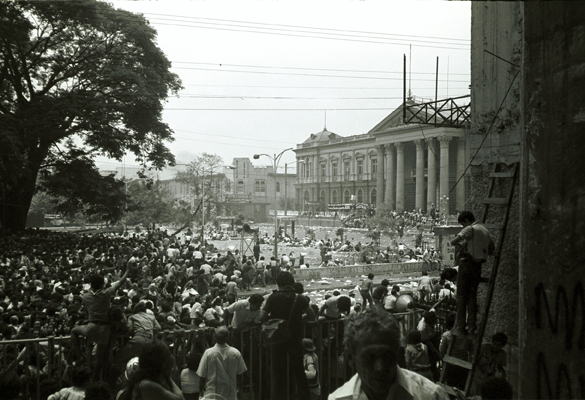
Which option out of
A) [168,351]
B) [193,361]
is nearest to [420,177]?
[193,361]

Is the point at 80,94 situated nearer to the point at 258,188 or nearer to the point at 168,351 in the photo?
the point at 168,351

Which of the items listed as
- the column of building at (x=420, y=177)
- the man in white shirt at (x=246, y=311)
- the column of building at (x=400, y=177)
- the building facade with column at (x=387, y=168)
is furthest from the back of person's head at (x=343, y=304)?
the column of building at (x=400, y=177)

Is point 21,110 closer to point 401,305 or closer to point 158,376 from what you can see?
point 401,305

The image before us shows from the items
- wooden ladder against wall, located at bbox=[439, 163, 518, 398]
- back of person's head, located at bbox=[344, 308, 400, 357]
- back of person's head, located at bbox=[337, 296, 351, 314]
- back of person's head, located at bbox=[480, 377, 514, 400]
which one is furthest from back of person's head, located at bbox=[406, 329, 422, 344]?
back of person's head, located at bbox=[344, 308, 400, 357]

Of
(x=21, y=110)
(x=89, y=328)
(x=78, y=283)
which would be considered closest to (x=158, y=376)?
(x=89, y=328)

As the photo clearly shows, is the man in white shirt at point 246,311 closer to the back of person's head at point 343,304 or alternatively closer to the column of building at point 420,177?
the back of person's head at point 343,304

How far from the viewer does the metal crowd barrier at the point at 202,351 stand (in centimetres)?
515

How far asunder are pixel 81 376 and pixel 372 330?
9.56ft

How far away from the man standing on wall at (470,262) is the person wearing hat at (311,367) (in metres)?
1.65

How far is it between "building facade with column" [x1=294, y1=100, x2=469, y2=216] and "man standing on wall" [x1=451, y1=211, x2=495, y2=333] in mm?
36151

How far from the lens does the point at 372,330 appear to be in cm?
239

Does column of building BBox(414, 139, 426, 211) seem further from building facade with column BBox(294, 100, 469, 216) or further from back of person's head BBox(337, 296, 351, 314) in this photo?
back of person's head BBox(337, 296, 351, 314)

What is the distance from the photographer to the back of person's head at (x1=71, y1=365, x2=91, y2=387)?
412 centimetres

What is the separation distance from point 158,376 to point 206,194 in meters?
54.0
